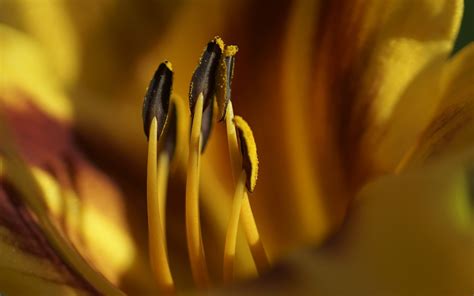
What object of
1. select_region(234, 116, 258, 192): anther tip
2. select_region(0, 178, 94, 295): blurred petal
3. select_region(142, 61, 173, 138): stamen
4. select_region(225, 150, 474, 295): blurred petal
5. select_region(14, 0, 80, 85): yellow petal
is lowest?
select_region(225, 150, 474, 295): blurred petal

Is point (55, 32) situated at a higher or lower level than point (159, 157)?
higher

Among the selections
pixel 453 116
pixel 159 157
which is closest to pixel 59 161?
pixel 159 157

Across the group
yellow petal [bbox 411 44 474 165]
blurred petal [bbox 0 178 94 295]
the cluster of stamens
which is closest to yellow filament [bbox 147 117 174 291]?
the cluster of stamens

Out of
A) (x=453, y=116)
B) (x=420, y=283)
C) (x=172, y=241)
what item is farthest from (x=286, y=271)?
(x=172, y=241)

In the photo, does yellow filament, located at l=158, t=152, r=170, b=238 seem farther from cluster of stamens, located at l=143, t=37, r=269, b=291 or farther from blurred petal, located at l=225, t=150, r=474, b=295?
blurred petal, located at l=225, t=150, r=474, b=295

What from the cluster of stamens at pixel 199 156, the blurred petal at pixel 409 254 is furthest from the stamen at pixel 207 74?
the blurred petal at pixel 409 254

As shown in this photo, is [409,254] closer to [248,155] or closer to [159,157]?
[248,155]

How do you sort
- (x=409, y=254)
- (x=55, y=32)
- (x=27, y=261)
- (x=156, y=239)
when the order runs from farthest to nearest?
(x=55, y=32) → (x=156, y=239) → (x=27, y=261) → (x=409, y=254)
